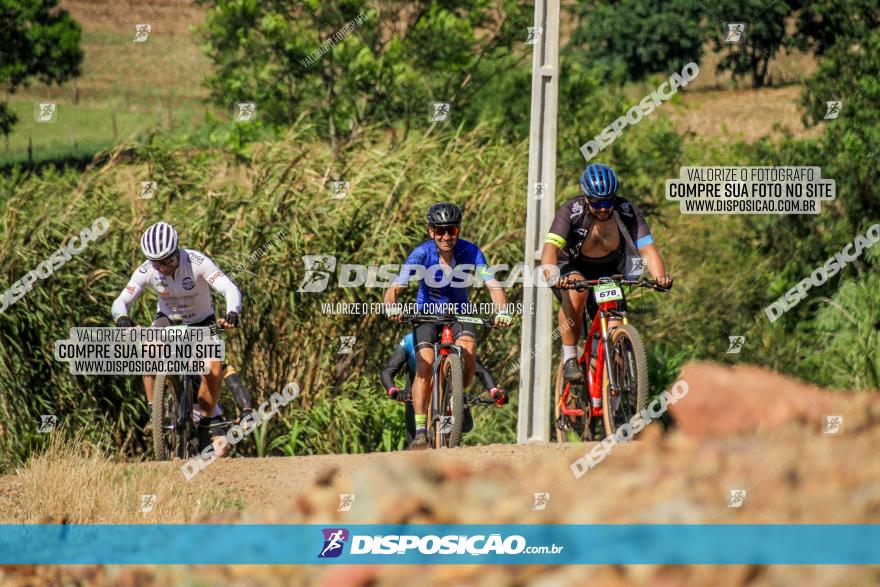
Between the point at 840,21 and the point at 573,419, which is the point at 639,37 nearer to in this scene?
the point at 840,21

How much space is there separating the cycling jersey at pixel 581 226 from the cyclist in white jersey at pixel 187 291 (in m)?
2.26

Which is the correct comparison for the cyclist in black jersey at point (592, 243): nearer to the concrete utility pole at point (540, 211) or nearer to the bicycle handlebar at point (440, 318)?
the concrete utility pole at point (540, 211)

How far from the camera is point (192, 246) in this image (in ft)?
33.7

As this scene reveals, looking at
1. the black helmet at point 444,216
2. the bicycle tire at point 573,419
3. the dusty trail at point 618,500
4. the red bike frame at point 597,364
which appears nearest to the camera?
the dusty trail at point 618,500

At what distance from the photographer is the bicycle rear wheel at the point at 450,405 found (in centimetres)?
778

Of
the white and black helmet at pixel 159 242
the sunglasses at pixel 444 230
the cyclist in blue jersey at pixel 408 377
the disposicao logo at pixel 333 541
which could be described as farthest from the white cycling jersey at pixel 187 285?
the disposicao logo at pixel 333 541

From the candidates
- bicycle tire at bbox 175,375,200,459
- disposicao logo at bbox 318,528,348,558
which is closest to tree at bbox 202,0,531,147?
bicycle tire at bbox 175,375,200,459

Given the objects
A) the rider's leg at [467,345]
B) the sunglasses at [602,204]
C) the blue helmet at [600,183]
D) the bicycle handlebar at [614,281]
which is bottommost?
the rider's leg at [467,345]

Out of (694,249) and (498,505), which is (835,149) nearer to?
(694,249)

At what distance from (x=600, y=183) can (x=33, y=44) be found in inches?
964

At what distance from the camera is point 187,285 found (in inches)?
327

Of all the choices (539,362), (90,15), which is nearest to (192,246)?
(539,362)

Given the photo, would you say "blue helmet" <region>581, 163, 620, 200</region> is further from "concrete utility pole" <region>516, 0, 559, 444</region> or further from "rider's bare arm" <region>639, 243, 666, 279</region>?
"concrete utility pole" <region>516, 0, 559, 444</region>

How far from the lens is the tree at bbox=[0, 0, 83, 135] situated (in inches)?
1118
